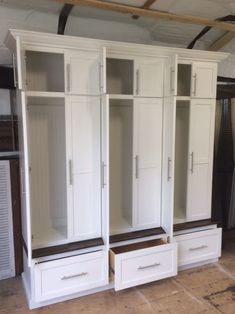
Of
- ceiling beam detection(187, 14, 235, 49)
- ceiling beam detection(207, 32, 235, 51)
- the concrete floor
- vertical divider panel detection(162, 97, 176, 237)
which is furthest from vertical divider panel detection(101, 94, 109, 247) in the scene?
ceiling beam detection(207, 32, 235, 51)

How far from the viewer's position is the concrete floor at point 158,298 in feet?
7.57

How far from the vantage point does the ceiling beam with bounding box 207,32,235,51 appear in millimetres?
3199

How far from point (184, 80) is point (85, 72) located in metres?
1.11

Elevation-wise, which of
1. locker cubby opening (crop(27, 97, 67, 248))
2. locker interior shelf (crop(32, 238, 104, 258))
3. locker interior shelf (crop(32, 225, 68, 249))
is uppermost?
locker cubby opening (crop(27, 97, 67, 248))

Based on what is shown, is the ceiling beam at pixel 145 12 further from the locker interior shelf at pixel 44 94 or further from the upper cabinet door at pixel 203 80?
the locker interior shelf at pixel 44 94

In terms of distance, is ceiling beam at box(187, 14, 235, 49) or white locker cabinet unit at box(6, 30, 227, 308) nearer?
white locker cabinet unit at box(6, 30, 227, 308)

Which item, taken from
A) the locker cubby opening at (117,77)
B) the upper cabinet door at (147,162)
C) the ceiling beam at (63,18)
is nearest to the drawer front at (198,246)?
the upper cabinet door at (147,162)

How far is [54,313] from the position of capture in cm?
228

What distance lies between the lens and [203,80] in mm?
2854

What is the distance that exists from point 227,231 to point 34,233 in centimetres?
251

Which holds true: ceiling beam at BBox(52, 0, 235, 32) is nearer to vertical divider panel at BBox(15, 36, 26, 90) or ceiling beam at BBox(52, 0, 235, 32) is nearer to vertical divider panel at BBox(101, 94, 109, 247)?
vertical divider panel at BBox(15, 36, 26, 90)

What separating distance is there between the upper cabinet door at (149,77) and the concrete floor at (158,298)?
1759mm

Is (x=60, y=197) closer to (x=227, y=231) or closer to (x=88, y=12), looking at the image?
(x=88, y=12)

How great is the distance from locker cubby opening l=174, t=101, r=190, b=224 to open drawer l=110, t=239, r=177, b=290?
41 cm
